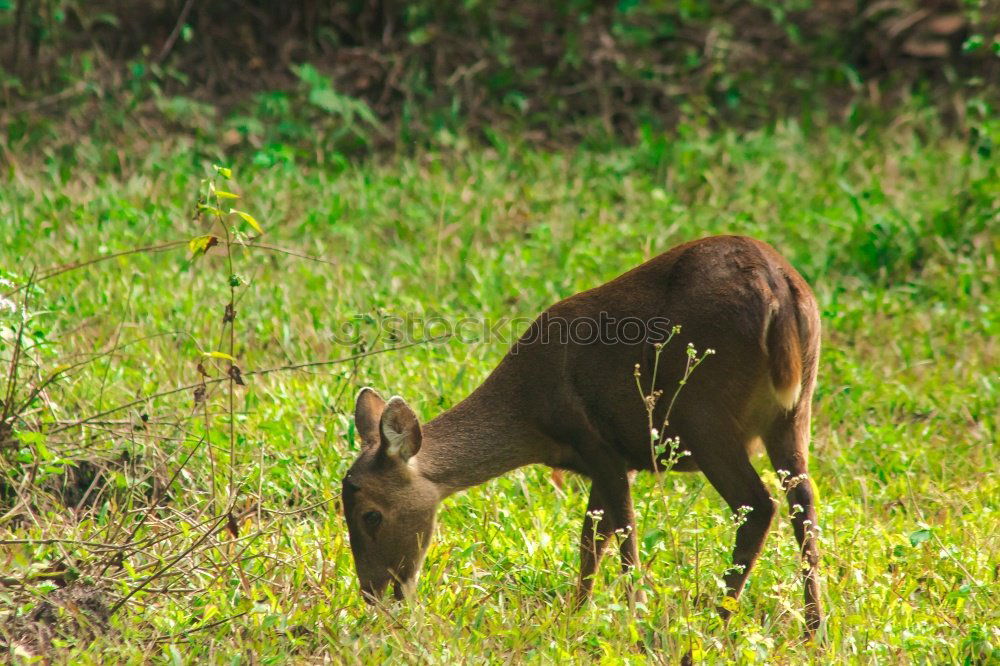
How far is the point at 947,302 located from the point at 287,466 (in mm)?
3964

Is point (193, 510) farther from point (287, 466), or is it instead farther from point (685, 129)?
point (685, 129)

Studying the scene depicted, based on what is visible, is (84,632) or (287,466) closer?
(84,632)

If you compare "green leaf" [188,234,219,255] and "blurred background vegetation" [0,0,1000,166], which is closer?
"green leaf" [188,234,219,255]

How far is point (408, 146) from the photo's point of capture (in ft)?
32.6

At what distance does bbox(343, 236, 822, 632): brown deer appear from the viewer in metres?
4.39

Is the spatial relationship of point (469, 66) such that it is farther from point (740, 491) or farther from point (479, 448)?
point (740, 491)

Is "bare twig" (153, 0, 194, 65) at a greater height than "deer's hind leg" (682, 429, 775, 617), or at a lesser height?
greater

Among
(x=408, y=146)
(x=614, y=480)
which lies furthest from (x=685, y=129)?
(x=614, y=480)

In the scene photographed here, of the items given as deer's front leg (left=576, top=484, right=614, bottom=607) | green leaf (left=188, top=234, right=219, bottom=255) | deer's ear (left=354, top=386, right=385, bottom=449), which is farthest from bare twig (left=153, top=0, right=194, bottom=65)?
deer's front leg (left=576, top=484, right=614, bottom=607)

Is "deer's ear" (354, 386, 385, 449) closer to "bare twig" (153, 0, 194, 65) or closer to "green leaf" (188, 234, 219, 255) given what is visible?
"green leaf" (188, 234, 219, 255)

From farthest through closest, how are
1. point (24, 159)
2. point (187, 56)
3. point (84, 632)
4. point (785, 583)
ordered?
1. point (187, 56)
2. point (24, 159)
3. point (785, 583)
4. point (84, 632)

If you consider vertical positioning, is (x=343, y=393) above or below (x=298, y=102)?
below

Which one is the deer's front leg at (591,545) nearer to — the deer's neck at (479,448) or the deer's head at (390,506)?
the deer's neck at (479,448)

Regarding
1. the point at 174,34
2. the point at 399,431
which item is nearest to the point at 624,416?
the point at 399,431
